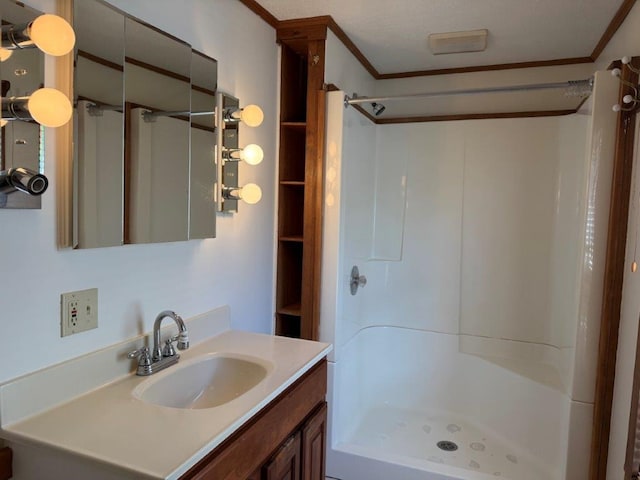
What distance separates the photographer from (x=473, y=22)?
7.13ft

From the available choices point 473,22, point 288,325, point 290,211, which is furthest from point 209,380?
point 473,22

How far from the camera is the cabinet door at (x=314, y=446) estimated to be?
5.04ft

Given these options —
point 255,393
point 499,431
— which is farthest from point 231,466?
point 499,431

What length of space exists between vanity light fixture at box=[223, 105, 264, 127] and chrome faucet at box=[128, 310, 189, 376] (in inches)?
33.8

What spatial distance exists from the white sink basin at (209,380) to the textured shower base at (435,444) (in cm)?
103

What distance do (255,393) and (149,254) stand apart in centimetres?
60

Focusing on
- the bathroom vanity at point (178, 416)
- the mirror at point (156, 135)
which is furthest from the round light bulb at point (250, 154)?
the bathroom vanity at point (178, 416)

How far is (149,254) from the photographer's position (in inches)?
59.1

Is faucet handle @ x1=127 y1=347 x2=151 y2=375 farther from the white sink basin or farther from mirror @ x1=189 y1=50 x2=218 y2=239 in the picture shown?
mirror @ x1=189 y1=50 x2=218 y2=239

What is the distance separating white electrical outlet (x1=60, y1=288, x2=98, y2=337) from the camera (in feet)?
3.99

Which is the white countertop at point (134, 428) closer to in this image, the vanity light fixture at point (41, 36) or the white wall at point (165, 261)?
the white wall at point (165, 261)

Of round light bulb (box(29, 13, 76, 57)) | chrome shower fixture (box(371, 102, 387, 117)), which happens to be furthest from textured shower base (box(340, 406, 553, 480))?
round light bulb (box(29, 13, 76, 57))

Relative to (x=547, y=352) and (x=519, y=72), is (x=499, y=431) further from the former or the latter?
(x=519, y=72)

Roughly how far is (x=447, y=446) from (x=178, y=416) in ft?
6.44
